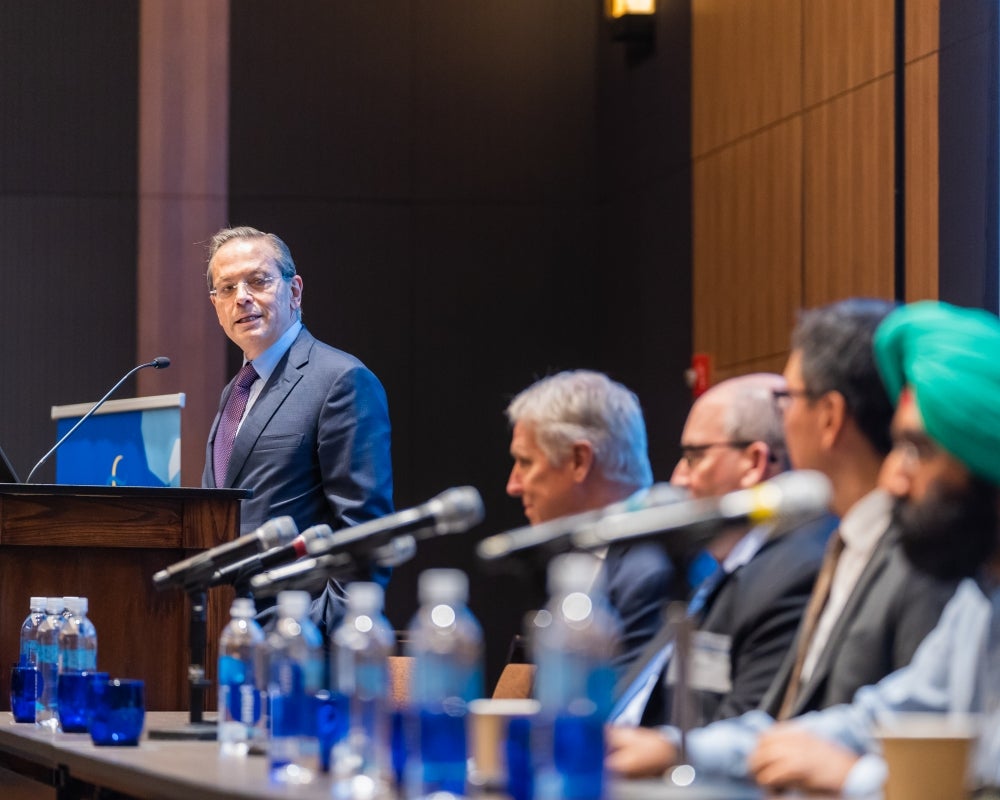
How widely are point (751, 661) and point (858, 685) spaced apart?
310 mm

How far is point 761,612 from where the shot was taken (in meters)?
2.31

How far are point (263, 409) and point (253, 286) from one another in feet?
1.23

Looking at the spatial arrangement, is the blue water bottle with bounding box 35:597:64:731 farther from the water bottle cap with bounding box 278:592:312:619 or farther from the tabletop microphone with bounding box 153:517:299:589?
the water bottle cap with bounding box 278:592:312:619

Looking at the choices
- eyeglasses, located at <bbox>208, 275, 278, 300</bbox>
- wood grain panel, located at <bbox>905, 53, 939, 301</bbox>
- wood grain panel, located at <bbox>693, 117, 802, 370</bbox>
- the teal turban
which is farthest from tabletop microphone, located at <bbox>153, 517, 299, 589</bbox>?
wood grain panel, located at <bbox>693, 117, 802, 370</bbox>

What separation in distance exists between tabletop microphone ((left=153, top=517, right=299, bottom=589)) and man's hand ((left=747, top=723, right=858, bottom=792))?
98cm

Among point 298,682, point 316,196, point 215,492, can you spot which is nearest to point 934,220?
point 215,492

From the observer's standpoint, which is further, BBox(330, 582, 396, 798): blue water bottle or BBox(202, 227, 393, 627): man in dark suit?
BBox(202, 227, 393, 627): man in dark suit

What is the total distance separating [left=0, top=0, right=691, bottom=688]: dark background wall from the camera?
7.66 m

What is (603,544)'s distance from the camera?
154cm

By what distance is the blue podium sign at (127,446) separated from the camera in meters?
4.04

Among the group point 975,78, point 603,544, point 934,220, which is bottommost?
point 603,544

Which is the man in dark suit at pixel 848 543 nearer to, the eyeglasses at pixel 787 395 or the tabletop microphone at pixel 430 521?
the eyeglasses at pixel 787 395

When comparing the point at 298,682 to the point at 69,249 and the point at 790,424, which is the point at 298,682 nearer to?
the point at 790,424

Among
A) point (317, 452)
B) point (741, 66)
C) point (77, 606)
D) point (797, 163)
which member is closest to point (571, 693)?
point (77, 606)
